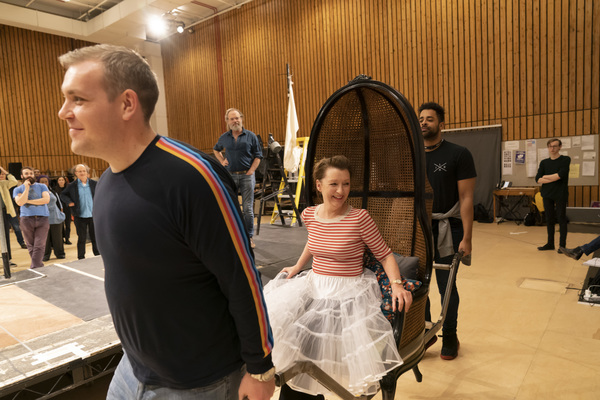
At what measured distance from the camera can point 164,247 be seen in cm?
92

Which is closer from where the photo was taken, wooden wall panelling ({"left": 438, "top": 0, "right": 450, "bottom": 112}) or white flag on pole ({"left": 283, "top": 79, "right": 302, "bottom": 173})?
white flag on pole ({"left": 283, "top": 79, "right": 302, "bottom": 173})

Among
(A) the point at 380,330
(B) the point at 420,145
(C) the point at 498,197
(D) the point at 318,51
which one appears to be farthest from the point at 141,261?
(D) the point at 318,51

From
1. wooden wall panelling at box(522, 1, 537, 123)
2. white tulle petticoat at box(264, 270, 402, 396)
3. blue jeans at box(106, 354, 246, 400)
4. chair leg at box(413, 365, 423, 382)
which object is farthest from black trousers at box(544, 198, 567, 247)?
blue jeans at box(106, 354, 246, 400)

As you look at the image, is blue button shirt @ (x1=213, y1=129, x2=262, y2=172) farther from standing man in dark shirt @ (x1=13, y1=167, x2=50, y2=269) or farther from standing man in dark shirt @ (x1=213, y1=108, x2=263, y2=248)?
standing man in dark shirt @ (x1=13, y1=167, x2=50, y2=269)

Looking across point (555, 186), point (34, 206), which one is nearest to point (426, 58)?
point (555, 186)

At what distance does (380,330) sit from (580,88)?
8.21m

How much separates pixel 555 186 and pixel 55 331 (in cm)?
629

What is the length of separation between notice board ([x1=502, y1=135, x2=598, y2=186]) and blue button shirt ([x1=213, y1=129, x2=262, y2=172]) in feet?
19.4

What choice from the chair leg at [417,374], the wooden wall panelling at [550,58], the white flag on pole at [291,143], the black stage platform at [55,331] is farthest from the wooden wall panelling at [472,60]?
the chair leg at [417,374]

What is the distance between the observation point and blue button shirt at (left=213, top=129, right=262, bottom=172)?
17.6ft

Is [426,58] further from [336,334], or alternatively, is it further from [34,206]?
[336,334]

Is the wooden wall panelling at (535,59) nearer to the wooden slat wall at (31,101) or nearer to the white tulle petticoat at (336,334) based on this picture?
the white tulle petticoat at (336,334)

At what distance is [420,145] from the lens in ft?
6.29

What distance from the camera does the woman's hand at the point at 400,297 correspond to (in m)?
1.73
